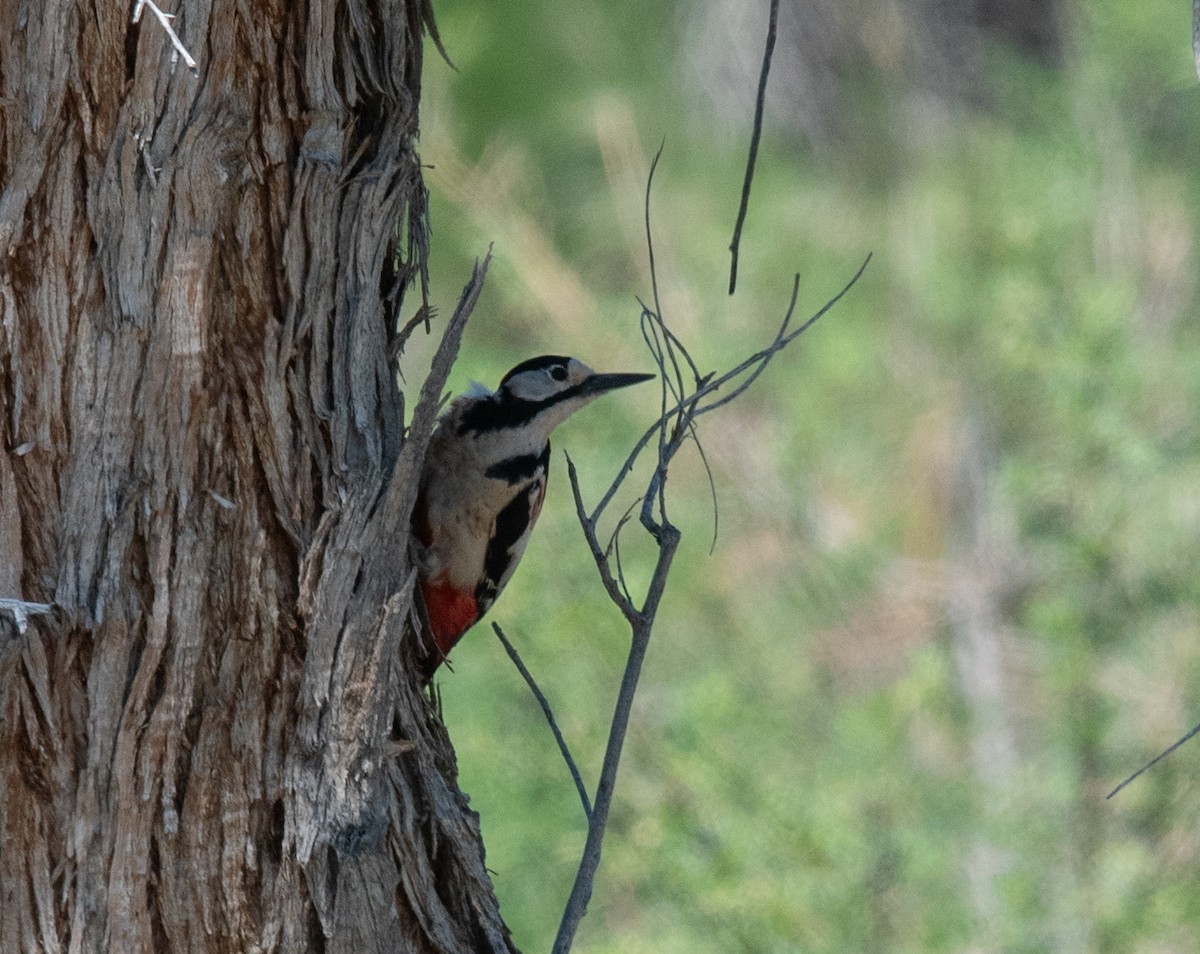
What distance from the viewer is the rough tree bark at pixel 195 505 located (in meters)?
2.27

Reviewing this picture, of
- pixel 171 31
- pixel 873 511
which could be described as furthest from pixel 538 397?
pixel 873 511

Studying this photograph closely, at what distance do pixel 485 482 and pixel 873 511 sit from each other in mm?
4922

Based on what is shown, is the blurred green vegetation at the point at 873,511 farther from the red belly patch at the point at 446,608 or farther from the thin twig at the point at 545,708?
the thin twig at the point at 545,708

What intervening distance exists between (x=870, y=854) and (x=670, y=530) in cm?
401

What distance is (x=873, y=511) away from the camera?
8289mm

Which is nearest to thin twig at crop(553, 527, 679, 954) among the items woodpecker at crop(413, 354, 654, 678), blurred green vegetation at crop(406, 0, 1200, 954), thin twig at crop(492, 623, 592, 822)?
thin twig at crop(492, 623, 592, 822)

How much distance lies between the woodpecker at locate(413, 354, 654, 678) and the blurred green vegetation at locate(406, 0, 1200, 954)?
2139 millimetres

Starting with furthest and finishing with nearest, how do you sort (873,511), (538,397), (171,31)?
1. (873,511)
2. (538,397)
3. (171,31)

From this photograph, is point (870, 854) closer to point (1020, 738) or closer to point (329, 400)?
point (1020, 738)

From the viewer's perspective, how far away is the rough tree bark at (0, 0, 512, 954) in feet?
7.46

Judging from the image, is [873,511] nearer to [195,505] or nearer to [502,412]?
[502,412]

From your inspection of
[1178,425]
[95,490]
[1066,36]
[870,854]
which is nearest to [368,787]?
[95,490]

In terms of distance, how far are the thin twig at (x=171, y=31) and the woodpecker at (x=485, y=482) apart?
59.0 inches

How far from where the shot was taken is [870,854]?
603 cm
